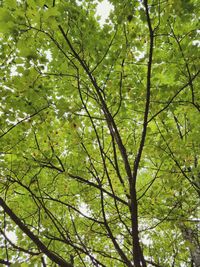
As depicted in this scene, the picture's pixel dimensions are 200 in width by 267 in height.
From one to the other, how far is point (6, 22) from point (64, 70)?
94 centimetres

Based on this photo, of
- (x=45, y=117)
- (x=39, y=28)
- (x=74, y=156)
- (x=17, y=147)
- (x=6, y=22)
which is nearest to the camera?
(x=6, y=22)

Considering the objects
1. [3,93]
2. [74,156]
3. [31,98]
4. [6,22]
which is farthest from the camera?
[74,156]

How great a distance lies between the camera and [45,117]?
101 inches

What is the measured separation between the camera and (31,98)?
228cm

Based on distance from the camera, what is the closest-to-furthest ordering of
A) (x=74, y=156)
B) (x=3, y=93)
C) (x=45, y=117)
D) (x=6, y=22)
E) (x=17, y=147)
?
(x=6, y=22)
(x=3, y=93)
(x=45, y=117)
(x=17, y=147)
(x=74, y=156)

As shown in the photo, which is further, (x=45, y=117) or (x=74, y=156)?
(x=74, y=156)

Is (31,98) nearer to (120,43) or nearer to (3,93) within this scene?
(3,93)

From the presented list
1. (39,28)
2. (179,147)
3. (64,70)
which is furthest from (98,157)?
(39,28)

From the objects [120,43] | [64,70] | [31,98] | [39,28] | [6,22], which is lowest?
[6,22]

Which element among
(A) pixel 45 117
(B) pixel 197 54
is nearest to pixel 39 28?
(A) pixel 45 117

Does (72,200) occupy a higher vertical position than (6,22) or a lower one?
higher

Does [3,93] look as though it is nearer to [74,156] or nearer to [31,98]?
[31,98]

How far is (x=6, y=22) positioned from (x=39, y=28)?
0.67ft

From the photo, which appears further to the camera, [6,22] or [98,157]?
[98,157]
